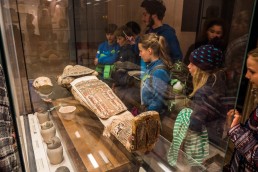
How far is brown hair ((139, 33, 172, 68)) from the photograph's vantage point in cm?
173

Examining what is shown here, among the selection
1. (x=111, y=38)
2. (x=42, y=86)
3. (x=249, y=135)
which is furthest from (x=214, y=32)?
(x=42, y=86)

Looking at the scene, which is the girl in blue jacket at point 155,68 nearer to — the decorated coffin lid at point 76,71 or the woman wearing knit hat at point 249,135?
the woman wearing knit hat at point 249,135

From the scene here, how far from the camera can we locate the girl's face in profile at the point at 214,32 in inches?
57.2

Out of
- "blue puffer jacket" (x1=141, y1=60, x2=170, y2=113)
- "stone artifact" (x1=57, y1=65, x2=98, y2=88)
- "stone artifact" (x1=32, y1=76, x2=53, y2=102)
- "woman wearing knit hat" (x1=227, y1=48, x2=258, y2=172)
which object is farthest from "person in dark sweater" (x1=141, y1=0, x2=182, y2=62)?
"stone artifact" (x1=32, y1=76, x2=53, y2=102)

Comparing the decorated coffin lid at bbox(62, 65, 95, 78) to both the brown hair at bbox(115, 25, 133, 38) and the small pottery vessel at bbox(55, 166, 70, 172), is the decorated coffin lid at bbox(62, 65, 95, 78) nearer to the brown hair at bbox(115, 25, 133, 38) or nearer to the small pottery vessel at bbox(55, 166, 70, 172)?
the brown hair at bbox(115, 25, 133, 38)

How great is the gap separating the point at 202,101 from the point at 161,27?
0.71 m

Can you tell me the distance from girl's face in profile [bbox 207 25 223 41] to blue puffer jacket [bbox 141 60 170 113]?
1.36 feet

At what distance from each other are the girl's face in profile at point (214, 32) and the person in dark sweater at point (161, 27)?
0.99 feet

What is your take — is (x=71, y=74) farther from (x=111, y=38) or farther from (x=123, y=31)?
(x=123, y=31)

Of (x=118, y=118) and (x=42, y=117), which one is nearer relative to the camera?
(x=118, y=118)

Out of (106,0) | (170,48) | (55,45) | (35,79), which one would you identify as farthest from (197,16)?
(35,79)

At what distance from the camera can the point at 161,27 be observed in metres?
1.78

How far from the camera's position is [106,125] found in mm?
1767

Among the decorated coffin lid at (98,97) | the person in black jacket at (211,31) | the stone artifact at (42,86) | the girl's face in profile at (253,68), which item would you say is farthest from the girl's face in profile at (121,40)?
the girl's face in profile at (253,68)
